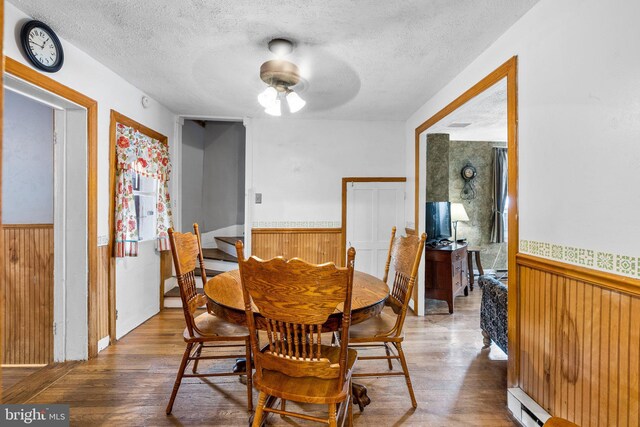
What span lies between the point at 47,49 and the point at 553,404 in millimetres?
3891

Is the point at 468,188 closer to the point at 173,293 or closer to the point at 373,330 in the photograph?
the point at 373,330

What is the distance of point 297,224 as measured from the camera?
13.9 ft

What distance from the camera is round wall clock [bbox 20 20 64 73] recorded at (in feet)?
6.60

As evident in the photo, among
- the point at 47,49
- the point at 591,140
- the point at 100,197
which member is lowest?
the point at 100,197

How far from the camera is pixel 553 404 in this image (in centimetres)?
173

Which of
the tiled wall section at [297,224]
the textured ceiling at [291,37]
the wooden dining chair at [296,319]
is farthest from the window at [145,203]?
the wooden dining chair at [296,319]

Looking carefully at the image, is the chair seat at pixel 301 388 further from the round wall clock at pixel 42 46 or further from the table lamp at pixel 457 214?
the table lamp at pixel 457 214

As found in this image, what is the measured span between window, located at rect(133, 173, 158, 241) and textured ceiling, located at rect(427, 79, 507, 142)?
3230 mm

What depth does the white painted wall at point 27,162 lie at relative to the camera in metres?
2.73

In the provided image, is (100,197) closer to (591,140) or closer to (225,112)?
(225,112)

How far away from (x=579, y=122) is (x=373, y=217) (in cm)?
281

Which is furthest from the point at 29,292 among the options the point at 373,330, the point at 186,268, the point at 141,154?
the point at 373,330

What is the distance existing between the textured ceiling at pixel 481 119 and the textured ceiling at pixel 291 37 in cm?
33

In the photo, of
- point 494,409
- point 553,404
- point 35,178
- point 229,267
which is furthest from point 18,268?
→ point 553,404
